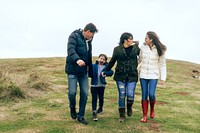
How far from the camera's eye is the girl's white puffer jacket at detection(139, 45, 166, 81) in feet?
34.7

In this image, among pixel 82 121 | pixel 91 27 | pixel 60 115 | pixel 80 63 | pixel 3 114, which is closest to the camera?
→ pixel 80 63

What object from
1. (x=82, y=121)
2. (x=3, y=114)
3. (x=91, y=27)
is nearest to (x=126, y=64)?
(x=91, y=27)

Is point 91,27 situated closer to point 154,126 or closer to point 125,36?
point 125,36

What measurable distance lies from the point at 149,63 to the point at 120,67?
103 cm

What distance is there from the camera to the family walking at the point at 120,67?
9695 millimetres

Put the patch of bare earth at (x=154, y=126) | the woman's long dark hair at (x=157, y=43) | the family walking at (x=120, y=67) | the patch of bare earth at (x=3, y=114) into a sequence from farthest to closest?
1. the patch of bare earth at (x=3, y=114)
2. the woman's long dark hair at (x=157, y=43)
3. the patch of bare earth at (x=154, y=126)
4. the family walking at (x=120, y=67)

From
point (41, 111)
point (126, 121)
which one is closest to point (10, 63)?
point (41, 111)

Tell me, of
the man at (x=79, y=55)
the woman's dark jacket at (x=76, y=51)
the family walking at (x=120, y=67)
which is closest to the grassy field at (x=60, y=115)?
the family walking at (x=120, y=67)

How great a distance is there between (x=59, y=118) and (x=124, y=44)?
134 inches

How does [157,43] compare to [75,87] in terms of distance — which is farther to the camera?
[157,43]

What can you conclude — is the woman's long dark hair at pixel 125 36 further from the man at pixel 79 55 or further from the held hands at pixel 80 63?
the held hands at pixel 80 63

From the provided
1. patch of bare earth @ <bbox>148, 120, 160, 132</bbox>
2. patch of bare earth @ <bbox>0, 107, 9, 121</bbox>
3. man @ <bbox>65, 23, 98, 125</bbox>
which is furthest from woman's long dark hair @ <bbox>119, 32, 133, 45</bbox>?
patch of bare earth @ <bbox>0, 107, 9, 121</bbox>

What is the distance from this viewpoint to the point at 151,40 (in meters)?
10.6

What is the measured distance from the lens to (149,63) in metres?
10.6
